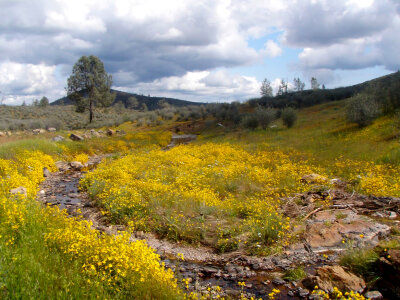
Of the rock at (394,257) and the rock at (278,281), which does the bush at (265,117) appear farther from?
the rock at (394,257)

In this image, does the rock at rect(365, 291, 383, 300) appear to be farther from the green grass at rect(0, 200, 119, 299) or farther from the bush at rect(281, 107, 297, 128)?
the bush at rect(281, 107, 297, 128)

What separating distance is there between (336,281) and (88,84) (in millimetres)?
41979

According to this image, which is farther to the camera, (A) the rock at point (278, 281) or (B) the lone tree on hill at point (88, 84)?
(B) the lone tree on hill at point (88, 84)

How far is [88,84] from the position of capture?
134 feet

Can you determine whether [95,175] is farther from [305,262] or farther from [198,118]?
[198,118]

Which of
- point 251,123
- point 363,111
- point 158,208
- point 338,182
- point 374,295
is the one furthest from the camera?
point 251,123

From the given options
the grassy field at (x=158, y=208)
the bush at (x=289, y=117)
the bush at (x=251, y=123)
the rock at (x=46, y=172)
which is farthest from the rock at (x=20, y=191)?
the bush at (x=251, y=123)

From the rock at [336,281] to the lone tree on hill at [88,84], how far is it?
132ft

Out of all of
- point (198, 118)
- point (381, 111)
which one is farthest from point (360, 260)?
point (198, 118)

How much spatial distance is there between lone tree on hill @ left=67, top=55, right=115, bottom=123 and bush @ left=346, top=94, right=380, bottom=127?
32.3 m

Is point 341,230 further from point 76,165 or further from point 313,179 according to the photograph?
point 76,165

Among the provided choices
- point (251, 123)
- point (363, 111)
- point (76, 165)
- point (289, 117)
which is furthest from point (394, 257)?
point (251, 123)

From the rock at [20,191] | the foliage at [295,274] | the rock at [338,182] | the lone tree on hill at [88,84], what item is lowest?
the foliage at [295,274]

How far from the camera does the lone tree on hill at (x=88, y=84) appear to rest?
40219 millimetres
